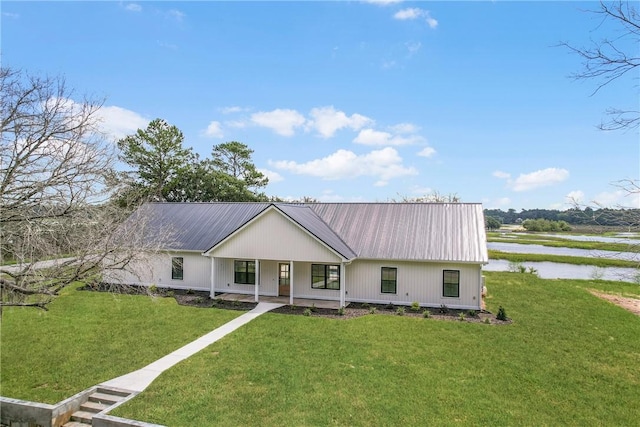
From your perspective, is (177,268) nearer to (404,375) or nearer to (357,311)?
(357,311)

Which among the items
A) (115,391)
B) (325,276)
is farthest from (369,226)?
(115,391)

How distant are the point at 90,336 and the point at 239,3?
12.3 meters

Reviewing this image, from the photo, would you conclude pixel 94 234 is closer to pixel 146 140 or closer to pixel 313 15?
pixel 313 15

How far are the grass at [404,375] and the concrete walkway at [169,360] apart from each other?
1.30ft

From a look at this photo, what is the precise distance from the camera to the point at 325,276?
60.3ft

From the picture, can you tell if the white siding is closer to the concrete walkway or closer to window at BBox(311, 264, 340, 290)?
window at BBox(311, 264, 340, 290)

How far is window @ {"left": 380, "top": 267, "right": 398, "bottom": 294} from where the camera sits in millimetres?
17625

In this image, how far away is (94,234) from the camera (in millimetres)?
7969

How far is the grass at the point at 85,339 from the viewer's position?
9.51 meters

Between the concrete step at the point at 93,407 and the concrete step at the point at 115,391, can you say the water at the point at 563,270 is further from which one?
the concrete step at the point at 93,407

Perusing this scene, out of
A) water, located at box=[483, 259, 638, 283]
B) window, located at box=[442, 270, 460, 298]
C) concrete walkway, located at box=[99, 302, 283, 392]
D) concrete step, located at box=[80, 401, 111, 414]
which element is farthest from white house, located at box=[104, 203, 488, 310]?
water, located at box=[483, 259, 638, 283]

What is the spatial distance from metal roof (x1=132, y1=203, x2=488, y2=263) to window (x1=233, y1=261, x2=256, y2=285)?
5.88ft

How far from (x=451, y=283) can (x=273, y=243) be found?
27.7 feet

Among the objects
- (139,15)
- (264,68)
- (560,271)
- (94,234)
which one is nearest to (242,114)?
(264,68)
